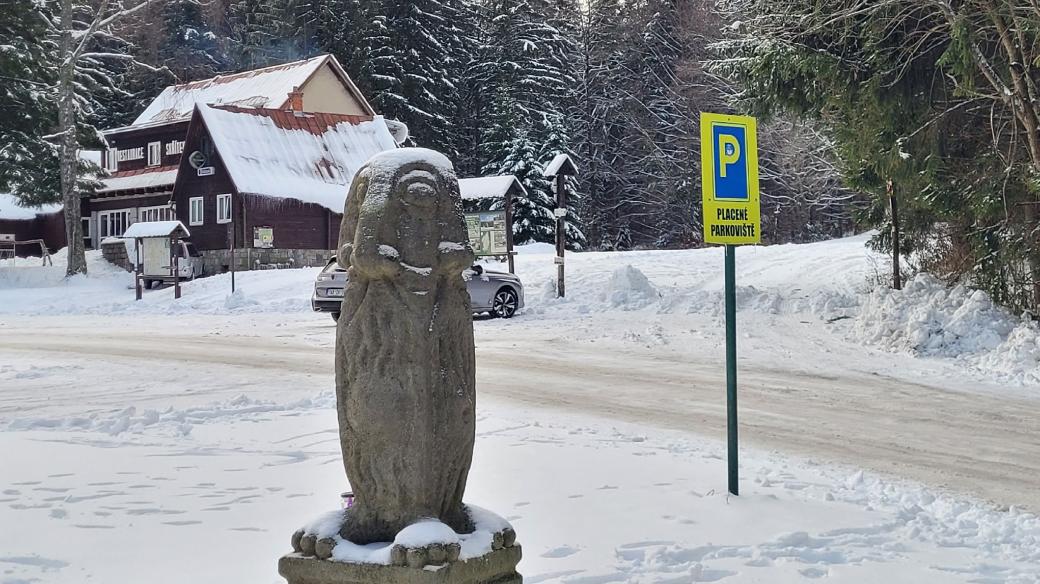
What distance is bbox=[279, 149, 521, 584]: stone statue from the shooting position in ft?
14.3

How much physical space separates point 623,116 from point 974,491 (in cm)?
4623

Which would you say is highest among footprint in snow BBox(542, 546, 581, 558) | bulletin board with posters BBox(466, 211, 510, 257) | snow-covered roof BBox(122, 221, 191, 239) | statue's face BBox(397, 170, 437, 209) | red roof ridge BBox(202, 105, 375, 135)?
red roof ridge BBox(202, 105, 375, 135)

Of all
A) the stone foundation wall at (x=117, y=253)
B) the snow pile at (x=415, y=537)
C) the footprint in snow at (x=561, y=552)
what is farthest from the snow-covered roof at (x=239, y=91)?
the snow pile at (x=415, y=537)

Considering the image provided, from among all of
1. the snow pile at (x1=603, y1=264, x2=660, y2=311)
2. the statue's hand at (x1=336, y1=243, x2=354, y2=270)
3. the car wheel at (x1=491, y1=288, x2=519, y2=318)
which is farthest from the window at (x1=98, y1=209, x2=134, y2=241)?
the statue's hand at (x1=336, y1=243, x2=354, y2=270)

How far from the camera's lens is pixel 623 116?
2083 inches

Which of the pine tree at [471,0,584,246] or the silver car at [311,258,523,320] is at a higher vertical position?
the pine tree at [471,0,584,246]

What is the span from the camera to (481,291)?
74.6 ft

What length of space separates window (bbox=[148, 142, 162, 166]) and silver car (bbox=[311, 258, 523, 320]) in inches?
1168

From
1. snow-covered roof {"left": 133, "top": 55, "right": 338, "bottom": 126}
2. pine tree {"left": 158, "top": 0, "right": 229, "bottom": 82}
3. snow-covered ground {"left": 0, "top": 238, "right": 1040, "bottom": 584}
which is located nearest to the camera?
snow-covered ground {"left": 0, "top": 238, "right": 1040, "bottom": 584}

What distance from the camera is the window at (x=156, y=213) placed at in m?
46.3

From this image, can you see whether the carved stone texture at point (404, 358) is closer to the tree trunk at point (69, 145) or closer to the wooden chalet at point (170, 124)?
the tree trunk at point (69, 145)

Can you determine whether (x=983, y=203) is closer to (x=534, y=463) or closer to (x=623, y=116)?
(x=534, y=463)

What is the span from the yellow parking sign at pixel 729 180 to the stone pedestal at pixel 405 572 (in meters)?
3.53

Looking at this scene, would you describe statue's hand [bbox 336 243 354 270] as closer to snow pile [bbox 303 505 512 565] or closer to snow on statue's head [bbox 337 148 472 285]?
snow on statue's head [bbox 337 148 472 285]
